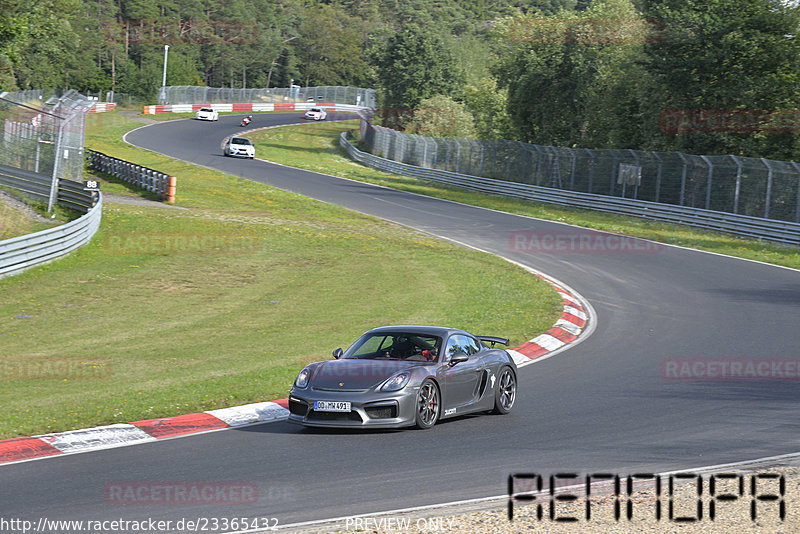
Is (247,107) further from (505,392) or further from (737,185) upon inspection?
(505,392)

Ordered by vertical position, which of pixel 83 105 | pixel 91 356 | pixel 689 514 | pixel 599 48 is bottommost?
pixel 91 356

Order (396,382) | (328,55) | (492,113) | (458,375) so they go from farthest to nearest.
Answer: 1. (328,55)
2. (492,113)
3. (458,375)
4. (396,382)

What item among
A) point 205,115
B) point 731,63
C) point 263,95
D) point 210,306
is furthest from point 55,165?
point 263,95

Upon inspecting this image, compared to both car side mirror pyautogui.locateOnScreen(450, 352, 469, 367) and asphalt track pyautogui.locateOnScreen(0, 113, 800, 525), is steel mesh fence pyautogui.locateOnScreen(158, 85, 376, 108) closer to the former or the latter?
asphalt track pyautogui.locateOnScreen(0, 113, 800, 525)

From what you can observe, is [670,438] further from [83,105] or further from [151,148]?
[151,148]

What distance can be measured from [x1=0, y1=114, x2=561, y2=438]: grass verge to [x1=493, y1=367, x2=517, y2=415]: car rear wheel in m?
3.00

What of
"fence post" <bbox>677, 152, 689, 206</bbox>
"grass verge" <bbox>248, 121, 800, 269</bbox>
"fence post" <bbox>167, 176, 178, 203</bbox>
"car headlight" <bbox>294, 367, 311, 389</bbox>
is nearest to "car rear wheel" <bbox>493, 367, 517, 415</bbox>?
"car headlight" <bbox>294, 367, 311, 389</bbox>

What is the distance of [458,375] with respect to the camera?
10.9 m

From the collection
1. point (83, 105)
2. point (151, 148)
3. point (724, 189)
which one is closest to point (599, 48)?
point (724, 189)

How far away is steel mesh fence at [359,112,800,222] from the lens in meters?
31.8

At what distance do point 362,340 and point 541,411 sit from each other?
2.47m

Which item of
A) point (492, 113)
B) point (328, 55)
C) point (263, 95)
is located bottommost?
point (492, 113)

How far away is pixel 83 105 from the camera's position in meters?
31.5

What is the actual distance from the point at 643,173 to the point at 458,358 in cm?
2977
